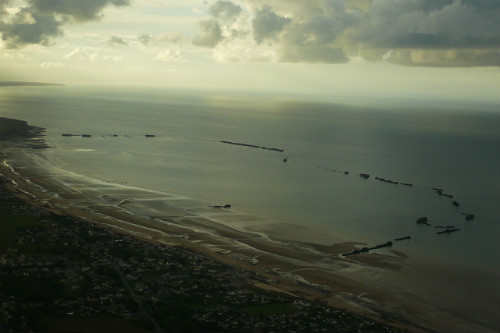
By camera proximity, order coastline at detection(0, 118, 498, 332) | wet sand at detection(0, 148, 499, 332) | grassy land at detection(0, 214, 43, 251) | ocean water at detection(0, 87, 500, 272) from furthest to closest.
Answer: ocean water at detection(0, 87, 500, 272)
grassy land at detection(0, 214, 43, 251)
coastline at detection(0, 118, 498, 332)
wet sand at detection(0, 148, 499, 332)

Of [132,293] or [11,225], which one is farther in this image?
[11,225]

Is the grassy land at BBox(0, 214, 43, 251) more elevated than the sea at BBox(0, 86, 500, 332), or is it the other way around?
the sea at BBox(0, 86, 500, 332)

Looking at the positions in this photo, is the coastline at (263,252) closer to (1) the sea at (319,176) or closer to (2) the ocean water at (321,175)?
(1) the sea at (319,176)

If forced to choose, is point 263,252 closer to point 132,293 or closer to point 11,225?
point 132,293

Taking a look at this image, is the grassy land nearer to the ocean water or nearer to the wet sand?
the wet sand

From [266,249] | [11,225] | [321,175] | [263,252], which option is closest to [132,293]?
[263,252]

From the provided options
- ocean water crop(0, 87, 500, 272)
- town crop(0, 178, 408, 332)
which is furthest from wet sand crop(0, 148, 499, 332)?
ocean water crop(0, 87, 500, 272)
